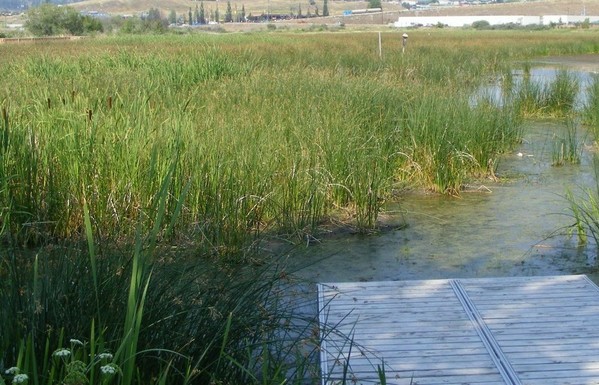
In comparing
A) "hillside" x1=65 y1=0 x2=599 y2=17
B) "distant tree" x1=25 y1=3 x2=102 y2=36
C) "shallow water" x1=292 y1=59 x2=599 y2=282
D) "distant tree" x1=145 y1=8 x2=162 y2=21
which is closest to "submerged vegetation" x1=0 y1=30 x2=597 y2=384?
"shallow water" x1=292 y1=59 x2=599 y2=282

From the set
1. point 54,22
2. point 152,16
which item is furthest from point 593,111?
point 152,16

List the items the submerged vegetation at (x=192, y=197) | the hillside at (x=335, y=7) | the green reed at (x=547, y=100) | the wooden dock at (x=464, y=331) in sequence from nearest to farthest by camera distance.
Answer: the submerged vegetation at (x=192, y=197)
the wooden dock at (x=464, y=331)
the green reed at (x=547, y=100)
the hillside at (x=335, y=7)

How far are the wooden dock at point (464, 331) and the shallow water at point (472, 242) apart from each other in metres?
0.36

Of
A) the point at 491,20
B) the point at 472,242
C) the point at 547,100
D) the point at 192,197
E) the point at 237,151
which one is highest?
the point at 237,151

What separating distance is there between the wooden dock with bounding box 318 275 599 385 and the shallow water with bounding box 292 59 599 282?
1.18ft

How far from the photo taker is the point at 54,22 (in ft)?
127

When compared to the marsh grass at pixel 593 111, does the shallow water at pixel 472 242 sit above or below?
below

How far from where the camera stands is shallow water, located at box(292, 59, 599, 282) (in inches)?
194

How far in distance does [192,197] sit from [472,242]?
1740 mm

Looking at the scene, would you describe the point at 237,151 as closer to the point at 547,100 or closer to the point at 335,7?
the point at 547,100

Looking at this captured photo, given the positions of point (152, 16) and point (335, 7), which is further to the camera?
point (335, 7)

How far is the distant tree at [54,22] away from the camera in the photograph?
38.6 metres

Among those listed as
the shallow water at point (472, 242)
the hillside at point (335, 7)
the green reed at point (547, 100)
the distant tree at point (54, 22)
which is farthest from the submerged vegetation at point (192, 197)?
the hillside at point (335, 7)

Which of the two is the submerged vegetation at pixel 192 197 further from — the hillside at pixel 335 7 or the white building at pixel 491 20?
the hillside at pixel 335 7
